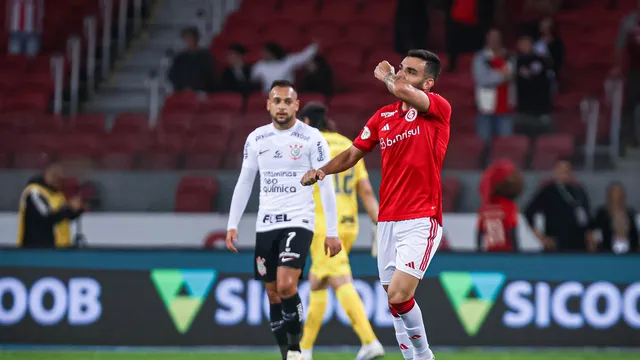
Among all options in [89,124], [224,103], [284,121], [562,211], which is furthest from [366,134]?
[89,124]

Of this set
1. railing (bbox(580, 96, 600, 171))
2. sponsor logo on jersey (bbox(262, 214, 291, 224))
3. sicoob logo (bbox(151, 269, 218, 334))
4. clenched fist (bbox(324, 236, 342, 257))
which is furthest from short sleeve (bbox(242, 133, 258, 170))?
railing (bbox(580, 96, 600, 171))

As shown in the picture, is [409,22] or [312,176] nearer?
[312,176]

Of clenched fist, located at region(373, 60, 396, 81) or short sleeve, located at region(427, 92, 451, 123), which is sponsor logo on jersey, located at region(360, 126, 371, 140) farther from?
clenched fist, located at region(373, 60, 396, 81)

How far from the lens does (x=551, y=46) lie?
1572 centimetres

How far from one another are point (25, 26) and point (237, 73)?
4215 millimetres

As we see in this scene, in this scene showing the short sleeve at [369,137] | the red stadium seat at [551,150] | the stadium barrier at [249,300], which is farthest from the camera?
the red stadium seat at [551,150]

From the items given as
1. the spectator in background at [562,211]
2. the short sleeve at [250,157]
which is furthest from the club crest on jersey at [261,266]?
the spectator in background at [562,211]

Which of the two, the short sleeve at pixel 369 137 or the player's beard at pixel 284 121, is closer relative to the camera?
the short sleeve at pixel 369 137

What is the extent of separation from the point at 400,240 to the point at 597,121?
7.54 metres

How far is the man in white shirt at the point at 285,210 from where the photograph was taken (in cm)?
871

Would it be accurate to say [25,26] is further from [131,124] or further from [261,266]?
[261,266]

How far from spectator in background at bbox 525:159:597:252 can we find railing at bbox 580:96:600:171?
0.85m

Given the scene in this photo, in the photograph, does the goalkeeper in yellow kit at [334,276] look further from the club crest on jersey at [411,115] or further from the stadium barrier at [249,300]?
the club crest on jersey at [411,115]

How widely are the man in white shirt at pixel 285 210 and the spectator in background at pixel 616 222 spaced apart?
5476 millimetres
